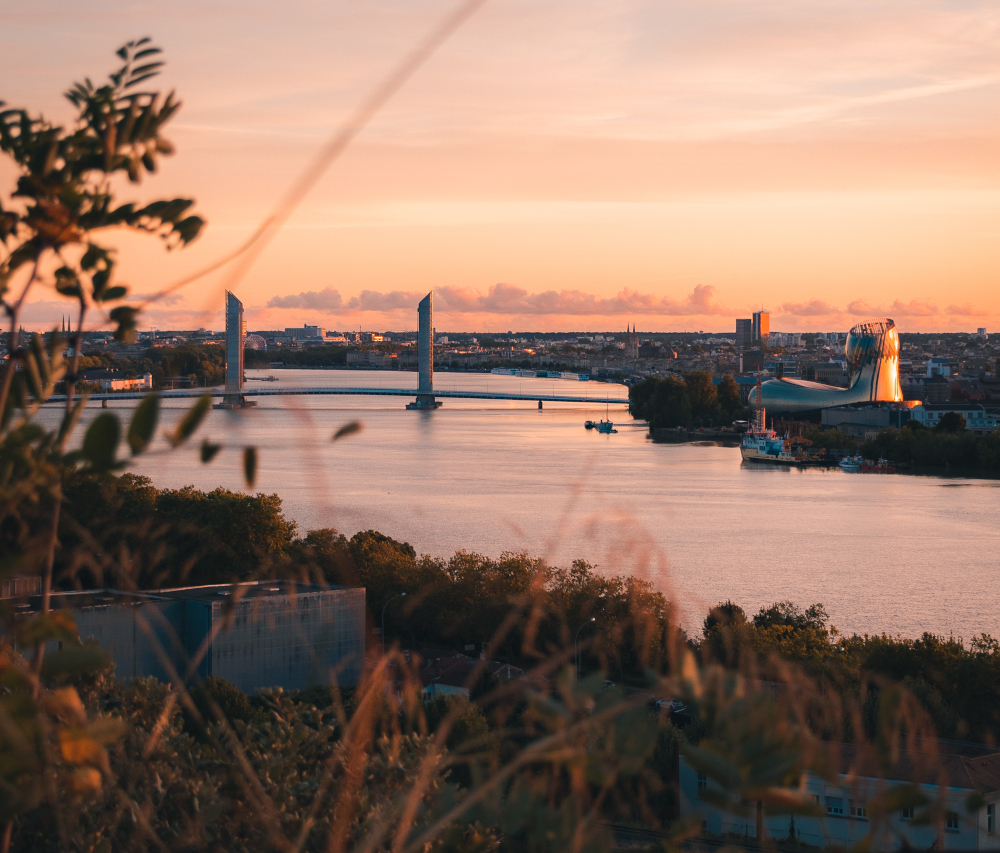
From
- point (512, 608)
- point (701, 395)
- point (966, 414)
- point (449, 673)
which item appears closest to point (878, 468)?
point (966, 414)

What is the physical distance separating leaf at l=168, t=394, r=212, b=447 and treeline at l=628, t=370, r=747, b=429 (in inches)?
784

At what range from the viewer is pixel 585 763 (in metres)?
0.33

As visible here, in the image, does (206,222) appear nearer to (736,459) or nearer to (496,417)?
(736,459)

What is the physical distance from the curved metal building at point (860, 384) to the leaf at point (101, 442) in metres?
19.8

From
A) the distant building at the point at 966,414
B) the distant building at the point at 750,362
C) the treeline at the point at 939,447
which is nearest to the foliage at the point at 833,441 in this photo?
the treeline at the point at 939,447

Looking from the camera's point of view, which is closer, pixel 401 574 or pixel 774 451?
pixel 401 574

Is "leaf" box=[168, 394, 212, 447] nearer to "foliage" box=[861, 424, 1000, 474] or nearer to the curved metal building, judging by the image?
"foliage" box=[861, 424, 1000, 474]

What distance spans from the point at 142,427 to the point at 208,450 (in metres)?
0.03

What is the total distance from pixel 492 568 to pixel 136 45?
5.50 meters

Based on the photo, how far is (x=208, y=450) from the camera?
13.9 inches

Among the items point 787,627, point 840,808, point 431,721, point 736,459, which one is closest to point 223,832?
point 431,721

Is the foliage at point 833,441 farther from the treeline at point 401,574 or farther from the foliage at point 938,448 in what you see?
the treeline at point 401,574

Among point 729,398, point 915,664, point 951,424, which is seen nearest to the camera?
point 915,664

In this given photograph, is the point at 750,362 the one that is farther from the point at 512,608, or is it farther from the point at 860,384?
the point at 512,608
